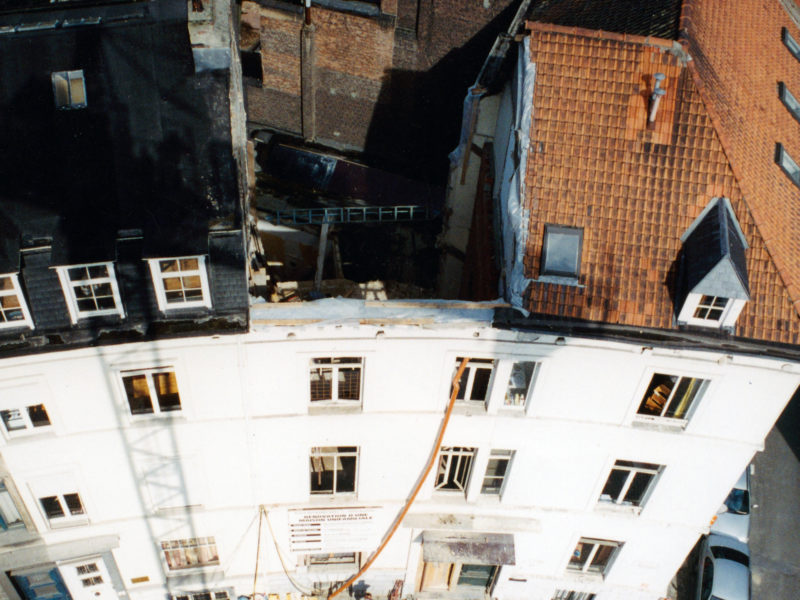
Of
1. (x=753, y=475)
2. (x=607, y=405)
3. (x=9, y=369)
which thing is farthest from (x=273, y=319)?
(x=753, y=475)

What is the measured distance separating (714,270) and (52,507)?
18374mm

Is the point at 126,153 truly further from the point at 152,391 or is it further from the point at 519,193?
the point at 519,193

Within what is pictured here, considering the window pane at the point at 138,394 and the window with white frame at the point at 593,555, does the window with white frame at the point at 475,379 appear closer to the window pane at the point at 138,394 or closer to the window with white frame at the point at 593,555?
the window with white frame at the point at 593,555

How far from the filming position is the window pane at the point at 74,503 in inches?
651

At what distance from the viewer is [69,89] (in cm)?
1349

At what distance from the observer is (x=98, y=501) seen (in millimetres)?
16547

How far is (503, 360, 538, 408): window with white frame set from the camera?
630 inches

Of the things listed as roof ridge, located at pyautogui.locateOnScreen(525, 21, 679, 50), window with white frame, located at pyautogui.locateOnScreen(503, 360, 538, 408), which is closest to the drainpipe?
roof ridge, located at pyautogui.locateOnScreen(525, 21, 679, 50)

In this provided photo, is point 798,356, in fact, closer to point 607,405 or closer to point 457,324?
point 607,405

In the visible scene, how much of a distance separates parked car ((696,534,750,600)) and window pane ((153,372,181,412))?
64.3ft

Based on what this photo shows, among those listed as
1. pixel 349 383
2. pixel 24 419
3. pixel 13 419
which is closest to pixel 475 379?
pixel 349 383

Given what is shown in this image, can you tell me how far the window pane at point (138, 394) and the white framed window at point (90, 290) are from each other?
2.18m

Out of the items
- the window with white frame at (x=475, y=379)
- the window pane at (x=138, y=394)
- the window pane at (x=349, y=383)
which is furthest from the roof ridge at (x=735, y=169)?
the window pane at (x=138, y=394)

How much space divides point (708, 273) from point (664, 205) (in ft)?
6.94
